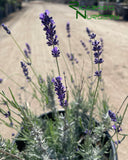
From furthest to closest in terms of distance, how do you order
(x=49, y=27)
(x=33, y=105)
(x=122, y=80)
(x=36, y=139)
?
(x=122, y=80) → (x=33, y=105) → (x=36, y=139) → (x=49, y=27)

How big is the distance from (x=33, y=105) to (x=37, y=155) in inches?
37.1

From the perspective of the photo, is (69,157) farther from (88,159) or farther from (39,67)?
(39,67)

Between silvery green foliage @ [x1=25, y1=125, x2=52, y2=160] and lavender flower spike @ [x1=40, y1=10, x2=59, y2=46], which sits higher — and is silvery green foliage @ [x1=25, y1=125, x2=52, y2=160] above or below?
below

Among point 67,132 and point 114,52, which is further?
point 114,52

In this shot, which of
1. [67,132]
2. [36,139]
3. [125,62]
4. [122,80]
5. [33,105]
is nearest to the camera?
[36,139]

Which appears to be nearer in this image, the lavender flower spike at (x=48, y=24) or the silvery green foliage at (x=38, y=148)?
the lavender flower spike at (x=48, y=24)

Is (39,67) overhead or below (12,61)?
below

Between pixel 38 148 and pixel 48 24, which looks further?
pixel 38 148

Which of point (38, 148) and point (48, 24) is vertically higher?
point (48, 24)

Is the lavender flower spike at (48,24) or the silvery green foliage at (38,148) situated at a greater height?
the lavender flower spike at (48,24)

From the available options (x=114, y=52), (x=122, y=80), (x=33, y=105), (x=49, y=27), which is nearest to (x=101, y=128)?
(x=49, y=27)

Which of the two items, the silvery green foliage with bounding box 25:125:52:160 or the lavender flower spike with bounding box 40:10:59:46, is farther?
the silvery green foliage with bounding box 25:125:52:160

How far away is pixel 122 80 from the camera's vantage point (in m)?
2.39

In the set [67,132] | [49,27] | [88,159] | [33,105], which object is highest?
[49,27]
